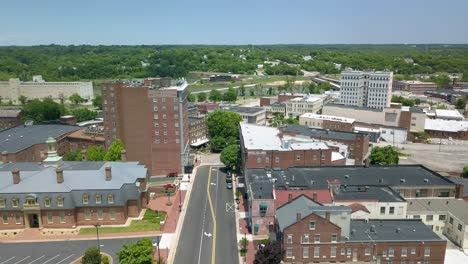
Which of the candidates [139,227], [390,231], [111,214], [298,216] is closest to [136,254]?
[139,227]

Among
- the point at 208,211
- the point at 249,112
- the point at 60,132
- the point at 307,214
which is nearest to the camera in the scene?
the point at 307,214

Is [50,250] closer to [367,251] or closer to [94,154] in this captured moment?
[94,154]

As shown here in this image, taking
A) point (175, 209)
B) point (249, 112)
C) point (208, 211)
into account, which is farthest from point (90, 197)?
point (249, 112)

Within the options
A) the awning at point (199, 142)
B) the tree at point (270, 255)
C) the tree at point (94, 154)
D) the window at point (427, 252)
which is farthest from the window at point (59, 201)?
the awning at point (199, 142)

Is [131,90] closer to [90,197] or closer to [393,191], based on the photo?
[90,197]

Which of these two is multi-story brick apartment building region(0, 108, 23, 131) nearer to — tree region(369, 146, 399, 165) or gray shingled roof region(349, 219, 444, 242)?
tree region(369, 146, 399, 165)

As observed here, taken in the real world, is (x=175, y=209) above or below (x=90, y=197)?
below

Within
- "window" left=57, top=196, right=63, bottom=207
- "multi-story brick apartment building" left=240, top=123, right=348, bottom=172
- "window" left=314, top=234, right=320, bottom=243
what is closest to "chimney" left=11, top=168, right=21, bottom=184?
"window" left=57, top=196, right=63, bottom=207

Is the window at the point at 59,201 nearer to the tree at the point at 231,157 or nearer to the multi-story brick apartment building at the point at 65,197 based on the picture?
the multi-story brick apartment building at the point at 65,197
